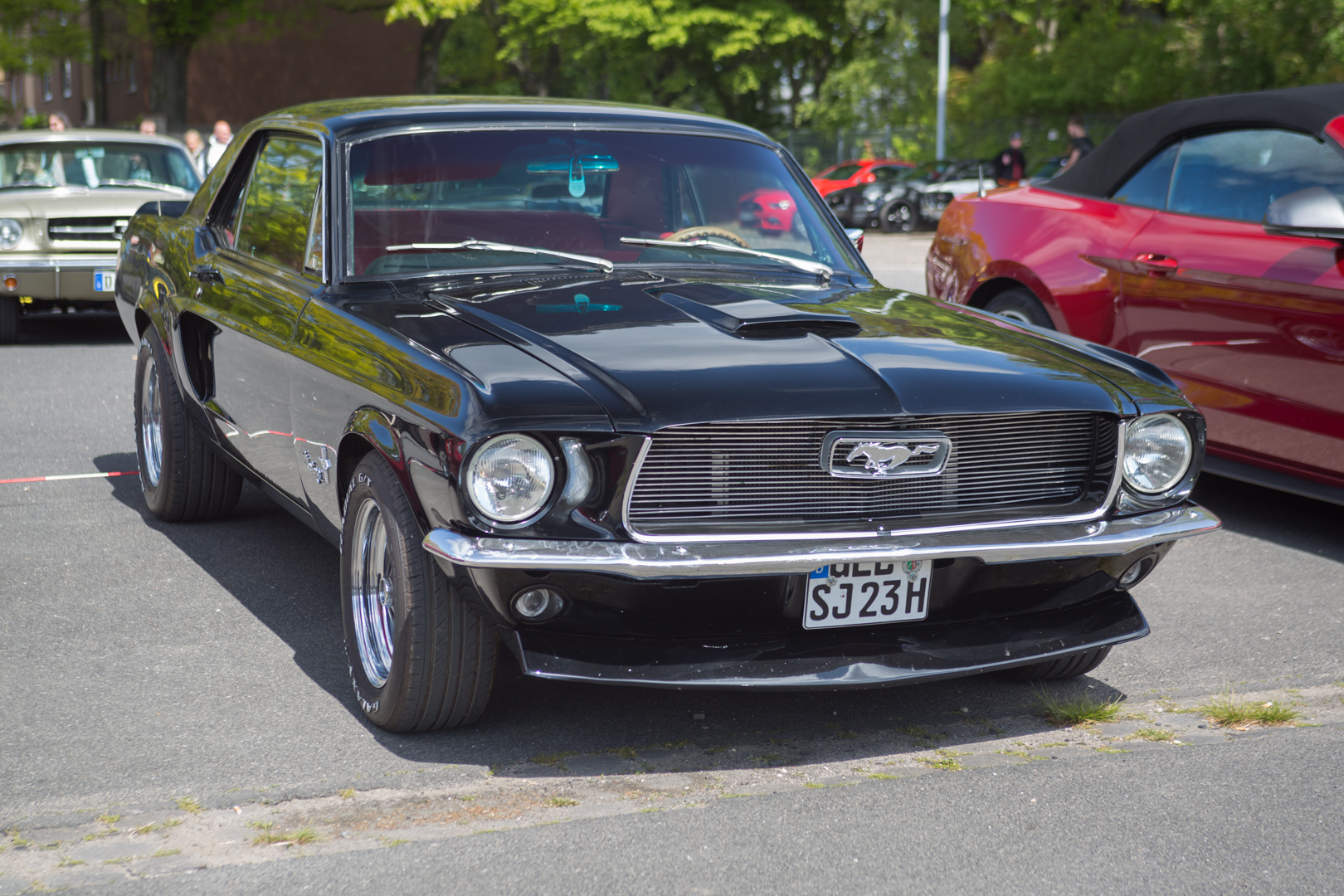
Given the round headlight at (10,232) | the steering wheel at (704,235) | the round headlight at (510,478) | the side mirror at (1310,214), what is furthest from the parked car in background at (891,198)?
the round headlight at (510,478)

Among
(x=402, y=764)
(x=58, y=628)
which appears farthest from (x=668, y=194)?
(x=58, y=628)

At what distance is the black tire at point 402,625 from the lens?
3.33 meters

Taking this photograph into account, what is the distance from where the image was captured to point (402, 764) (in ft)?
11.3

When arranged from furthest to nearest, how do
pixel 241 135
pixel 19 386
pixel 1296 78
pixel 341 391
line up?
pixel 1296 78, pixel 19 386, pixel 241 135, pixel 341 391

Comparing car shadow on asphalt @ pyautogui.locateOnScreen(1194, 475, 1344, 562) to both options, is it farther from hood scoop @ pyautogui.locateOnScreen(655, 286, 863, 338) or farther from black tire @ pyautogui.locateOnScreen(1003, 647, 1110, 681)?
hood scoop @ pyautogui.locateOnScreen(655, 286, 863, 338)

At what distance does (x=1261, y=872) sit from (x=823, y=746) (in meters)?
1.07

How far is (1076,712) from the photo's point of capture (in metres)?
3.85

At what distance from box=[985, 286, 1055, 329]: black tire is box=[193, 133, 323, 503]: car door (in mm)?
3330

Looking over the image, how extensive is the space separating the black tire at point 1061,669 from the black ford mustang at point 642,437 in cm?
1

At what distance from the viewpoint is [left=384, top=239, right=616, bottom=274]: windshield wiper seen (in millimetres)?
4203

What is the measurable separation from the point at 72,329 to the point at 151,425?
24.3 feet

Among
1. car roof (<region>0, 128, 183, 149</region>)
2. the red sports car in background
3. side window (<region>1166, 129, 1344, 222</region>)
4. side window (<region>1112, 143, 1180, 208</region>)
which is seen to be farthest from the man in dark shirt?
side window (<region>1166, 129, 1344, 222</region>)

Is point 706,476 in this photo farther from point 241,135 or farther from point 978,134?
point 978,134

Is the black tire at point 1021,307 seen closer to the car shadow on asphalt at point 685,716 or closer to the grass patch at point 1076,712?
the car shadow on asphalt at point 685,716
